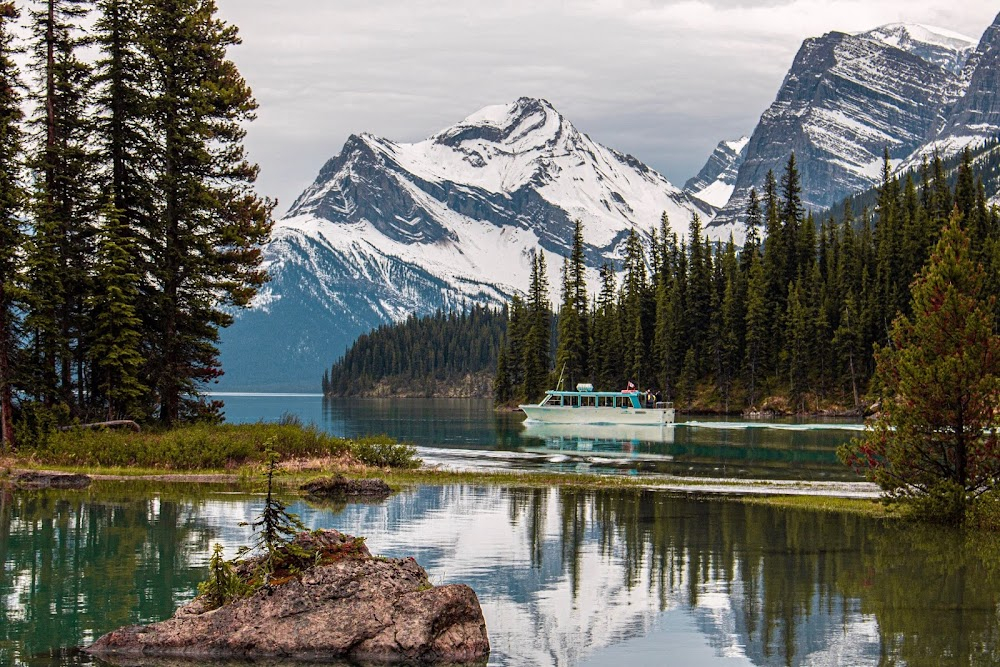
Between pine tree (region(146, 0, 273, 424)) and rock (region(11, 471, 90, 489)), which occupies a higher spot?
pine tree (region(146, 0, 273, 424))

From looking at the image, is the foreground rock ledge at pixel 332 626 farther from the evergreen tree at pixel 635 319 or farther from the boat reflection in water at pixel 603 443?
the evergreen tree at pixel 635 319

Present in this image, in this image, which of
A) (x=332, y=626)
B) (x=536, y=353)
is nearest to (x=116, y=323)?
(x=332, y=626)

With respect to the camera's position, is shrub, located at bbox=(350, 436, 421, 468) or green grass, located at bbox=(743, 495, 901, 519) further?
shrub, located at bbox=(350, 436, 421, 468)

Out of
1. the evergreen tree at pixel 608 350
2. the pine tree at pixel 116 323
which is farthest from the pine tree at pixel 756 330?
the pine tree at pixel 116 323

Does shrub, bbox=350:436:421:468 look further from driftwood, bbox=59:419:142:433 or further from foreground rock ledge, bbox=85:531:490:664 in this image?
foreground rock ledge, bbox=85:531:490:664

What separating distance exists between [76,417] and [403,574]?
34.6 metres

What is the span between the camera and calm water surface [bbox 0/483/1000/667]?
20.7 m

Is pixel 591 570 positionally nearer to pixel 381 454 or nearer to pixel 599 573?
pixel 599 573

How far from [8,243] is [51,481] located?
1230 cm

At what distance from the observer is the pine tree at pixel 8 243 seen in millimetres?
48656

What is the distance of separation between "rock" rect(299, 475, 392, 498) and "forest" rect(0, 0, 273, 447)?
1387cm

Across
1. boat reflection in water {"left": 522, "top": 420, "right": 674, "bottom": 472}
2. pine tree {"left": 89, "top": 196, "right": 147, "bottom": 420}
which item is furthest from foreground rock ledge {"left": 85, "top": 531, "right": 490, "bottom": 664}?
boat reflection in water {"left": 522, "top": 420, "right": 674, "bottom": 472}

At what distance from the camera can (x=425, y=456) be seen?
222 ft

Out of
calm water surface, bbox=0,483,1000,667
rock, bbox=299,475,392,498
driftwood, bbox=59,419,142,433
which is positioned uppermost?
driftwood, bbox=59,419,142,433
